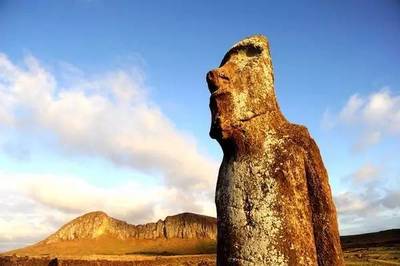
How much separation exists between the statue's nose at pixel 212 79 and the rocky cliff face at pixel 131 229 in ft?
520

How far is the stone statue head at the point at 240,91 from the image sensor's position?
5020 millimetres

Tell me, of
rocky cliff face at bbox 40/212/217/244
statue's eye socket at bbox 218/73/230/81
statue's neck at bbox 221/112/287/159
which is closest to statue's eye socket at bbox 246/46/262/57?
statue's eye socket at bbox 218/73/230/81

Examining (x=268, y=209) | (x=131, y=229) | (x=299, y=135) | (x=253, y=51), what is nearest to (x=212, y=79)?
(x=253, y=51)

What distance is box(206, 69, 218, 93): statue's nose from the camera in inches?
202

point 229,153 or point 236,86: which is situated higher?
point 236,86

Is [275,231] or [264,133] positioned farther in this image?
[264,133]

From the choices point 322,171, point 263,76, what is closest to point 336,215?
point 322,171

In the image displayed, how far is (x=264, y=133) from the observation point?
4.97 m

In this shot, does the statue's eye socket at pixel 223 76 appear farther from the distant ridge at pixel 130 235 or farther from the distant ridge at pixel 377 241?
the distant ridge at pixel 130 235

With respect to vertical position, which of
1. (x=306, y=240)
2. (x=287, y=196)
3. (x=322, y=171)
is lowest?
(x=306, y=240)

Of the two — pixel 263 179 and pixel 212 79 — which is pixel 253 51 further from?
pixel 263 179

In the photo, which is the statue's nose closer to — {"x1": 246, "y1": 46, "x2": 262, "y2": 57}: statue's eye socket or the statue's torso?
{"x1": 246, "y1": 46, "x2": 262, "y2": 57}: statue's eye socket

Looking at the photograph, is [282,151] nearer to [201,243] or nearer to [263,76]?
[263,76]

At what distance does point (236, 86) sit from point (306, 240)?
1.82 m
